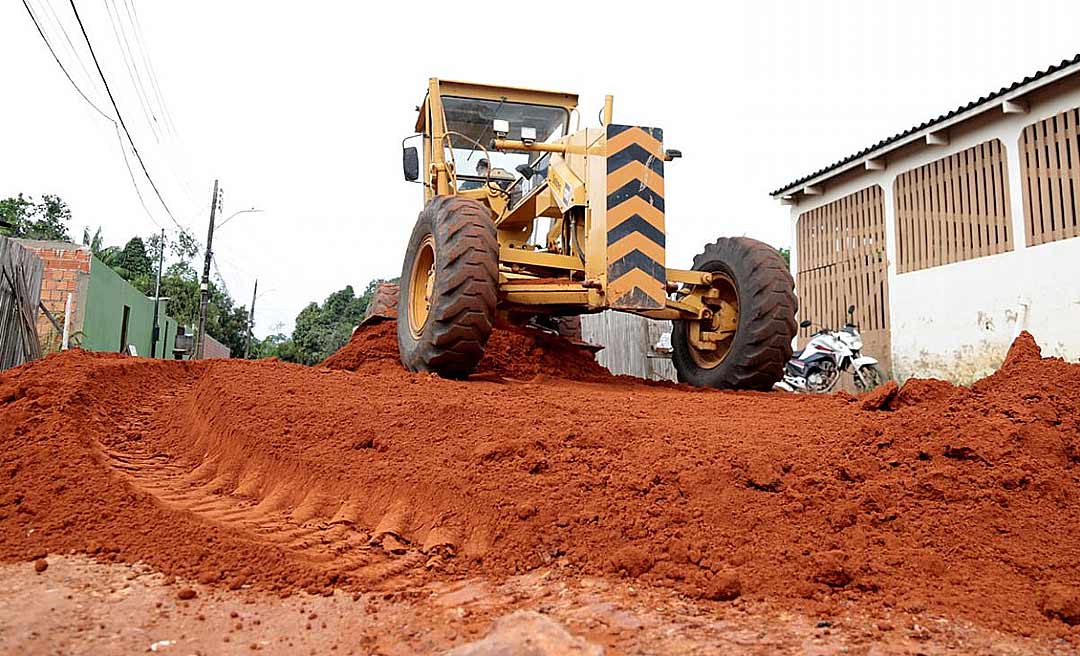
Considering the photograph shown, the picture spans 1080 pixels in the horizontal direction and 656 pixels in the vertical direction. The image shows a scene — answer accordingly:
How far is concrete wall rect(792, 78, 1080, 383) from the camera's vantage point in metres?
8.65

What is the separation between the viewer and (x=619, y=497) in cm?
291

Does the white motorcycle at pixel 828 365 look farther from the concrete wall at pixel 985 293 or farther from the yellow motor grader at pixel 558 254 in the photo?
the yellow motor grader at pixel 558 254

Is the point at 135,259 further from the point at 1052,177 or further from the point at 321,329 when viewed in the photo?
the point at 1052,177

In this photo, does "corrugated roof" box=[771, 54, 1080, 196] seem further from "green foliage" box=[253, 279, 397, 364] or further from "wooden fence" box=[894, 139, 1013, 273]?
"green foliage" box=[253, 279, 397, 364]

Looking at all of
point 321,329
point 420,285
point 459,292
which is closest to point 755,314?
point 459,292

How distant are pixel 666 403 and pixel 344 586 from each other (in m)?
2.40

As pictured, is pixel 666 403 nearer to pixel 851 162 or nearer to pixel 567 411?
pixel 567 411

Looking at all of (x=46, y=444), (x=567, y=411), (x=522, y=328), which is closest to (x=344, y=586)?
(x=567, y=411)

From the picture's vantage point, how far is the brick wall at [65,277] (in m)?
13.1

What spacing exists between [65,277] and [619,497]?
1317cm

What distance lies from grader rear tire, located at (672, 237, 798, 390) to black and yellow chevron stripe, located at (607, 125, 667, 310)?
97cm

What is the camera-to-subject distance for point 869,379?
1039cm

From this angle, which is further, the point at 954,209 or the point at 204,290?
the point at 204,290

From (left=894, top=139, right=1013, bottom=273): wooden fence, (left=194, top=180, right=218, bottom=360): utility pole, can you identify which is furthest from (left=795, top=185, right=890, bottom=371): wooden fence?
(left=194, top=180, right=218, bottom=360): utility pole
